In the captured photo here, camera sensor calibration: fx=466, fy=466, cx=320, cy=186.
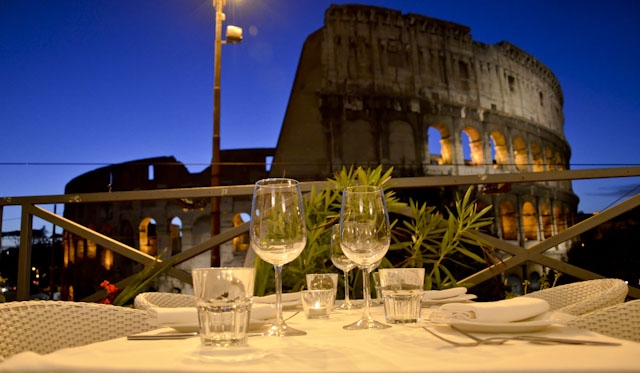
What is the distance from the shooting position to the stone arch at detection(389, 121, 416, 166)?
2075cm

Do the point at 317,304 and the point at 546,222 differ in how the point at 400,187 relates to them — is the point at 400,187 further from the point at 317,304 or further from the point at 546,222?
the point at 546,222

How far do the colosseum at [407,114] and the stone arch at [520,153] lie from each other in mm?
52

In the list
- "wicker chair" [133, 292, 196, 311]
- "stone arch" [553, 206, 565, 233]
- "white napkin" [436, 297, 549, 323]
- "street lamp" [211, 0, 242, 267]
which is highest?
"street lamp" [211, 0, 242, 267]

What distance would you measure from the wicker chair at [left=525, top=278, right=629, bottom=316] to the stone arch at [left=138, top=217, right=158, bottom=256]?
2194 centimetres

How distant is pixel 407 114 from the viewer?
2128 cm

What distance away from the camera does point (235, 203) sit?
68.9 feet

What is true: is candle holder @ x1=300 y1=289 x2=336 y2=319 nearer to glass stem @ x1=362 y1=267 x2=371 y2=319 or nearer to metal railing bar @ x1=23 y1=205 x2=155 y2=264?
glass stem @ x1=362 y1=267 x2=371 y2=319

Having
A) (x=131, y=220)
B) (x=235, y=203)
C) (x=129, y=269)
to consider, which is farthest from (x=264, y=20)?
(x=129, y=269)

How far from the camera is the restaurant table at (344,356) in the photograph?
54 centimetres

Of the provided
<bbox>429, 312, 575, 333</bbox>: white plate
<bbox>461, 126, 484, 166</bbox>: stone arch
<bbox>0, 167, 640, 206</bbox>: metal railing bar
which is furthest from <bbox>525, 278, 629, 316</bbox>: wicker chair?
<bbox>461, 126, 484, 166</bbox>: stone arch

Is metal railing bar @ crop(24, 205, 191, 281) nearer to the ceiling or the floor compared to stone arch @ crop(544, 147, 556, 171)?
nearer to the floor

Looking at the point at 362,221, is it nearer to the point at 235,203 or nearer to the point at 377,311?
the point at 377,311

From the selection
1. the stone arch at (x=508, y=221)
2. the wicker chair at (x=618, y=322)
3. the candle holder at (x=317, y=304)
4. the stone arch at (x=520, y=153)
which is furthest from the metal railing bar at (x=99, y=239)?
the stone arch at (x=520, y=153)

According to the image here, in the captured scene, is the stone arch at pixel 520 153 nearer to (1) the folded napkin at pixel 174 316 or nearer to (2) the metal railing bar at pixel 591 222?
(2) the metal railing bar at pixel 591 222
